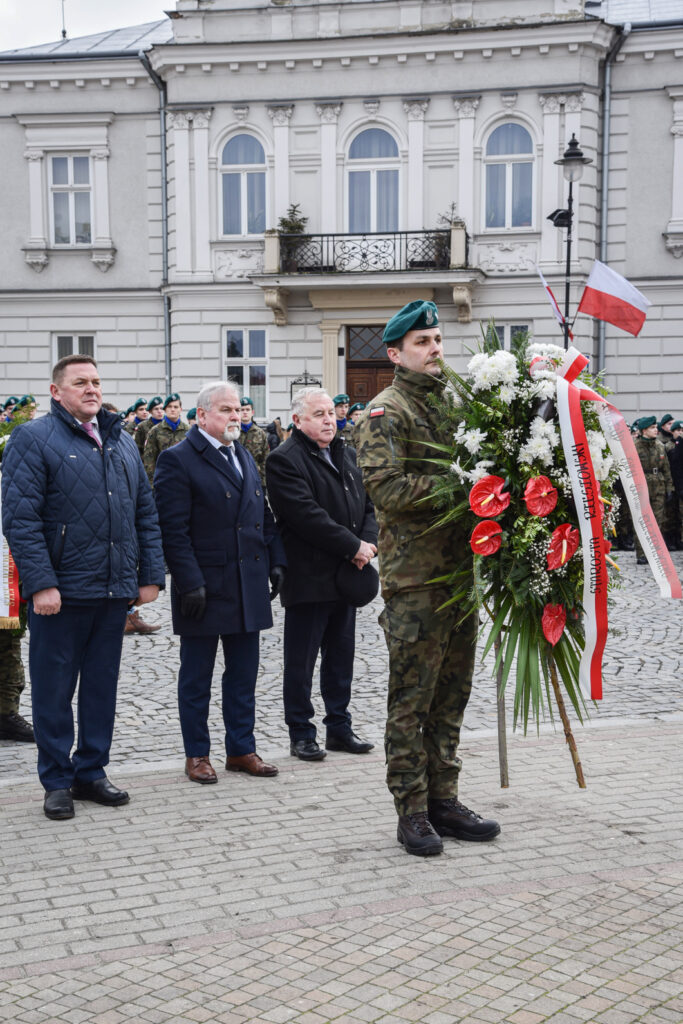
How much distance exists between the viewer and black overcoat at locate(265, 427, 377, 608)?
6.22 metres

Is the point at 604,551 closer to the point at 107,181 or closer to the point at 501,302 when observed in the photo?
the point at 501,302

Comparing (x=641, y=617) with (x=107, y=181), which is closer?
(x=641, y=617)

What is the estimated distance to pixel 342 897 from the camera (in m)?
4.39

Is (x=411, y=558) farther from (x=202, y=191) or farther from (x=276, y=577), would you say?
(x=202, y=191)

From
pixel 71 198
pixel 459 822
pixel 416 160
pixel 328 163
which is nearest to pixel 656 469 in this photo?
pixel 416 160

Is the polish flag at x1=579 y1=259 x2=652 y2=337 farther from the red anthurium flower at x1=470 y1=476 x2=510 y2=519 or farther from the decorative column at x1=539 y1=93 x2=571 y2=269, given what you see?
the decorative column at x1=539 y1=93 x2=571 y2=269

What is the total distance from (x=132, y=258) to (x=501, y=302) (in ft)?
25.8

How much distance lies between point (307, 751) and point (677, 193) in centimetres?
1928

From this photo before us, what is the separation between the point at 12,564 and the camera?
6098mm

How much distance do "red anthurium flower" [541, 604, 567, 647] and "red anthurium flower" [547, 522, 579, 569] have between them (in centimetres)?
20

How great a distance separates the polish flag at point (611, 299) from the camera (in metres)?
7.77

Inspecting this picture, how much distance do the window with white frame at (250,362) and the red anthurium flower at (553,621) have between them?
19.5 meters

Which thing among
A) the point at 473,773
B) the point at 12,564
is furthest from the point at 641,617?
the point at 12,564

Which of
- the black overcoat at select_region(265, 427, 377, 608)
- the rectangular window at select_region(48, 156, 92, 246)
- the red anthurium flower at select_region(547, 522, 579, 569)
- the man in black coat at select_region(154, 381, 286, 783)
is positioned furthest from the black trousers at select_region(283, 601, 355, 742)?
the rectangular window at select_region(48, 156, 92, 246)
